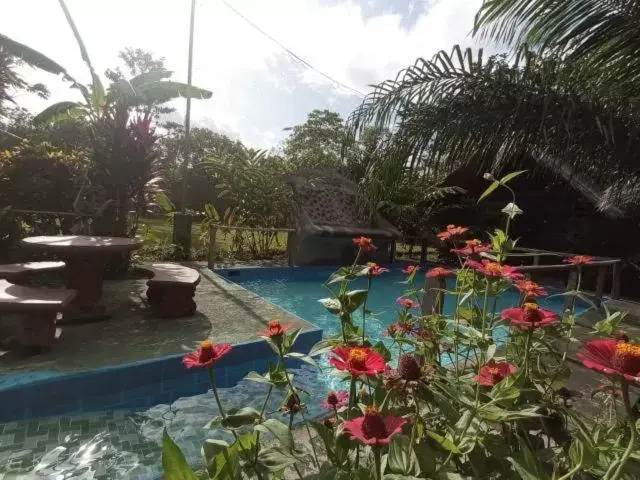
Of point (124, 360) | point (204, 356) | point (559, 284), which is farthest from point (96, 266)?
point (559, 284)

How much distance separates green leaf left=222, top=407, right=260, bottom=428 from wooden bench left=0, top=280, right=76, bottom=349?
2787mm

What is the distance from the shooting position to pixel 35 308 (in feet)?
9.88

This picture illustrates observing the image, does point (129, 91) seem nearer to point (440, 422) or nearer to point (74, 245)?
point (74, 245)

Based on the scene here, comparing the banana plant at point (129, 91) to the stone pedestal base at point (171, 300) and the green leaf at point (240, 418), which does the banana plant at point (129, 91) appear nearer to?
the stone pedestal base at point (171, 300)

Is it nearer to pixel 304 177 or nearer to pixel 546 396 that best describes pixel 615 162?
pixel 546 396

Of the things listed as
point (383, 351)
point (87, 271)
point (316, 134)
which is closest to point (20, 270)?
point (87, 271)

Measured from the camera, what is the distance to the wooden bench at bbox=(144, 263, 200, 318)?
4.32 m

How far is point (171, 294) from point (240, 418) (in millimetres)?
3705

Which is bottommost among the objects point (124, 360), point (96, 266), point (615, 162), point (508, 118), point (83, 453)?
point (83, 453)

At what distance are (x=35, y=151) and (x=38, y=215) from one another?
1.04m

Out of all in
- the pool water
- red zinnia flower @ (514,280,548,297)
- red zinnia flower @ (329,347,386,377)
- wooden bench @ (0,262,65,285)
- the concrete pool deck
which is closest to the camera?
red zinnia flower @ (329,347,386,377)

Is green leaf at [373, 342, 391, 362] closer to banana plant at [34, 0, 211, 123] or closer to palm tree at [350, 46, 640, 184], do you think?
palm tree at [350, 46, 640, 184]

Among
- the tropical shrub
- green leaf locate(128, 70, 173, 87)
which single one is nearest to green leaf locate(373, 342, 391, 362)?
the tropical shrub

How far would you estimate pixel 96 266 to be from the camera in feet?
14.1
